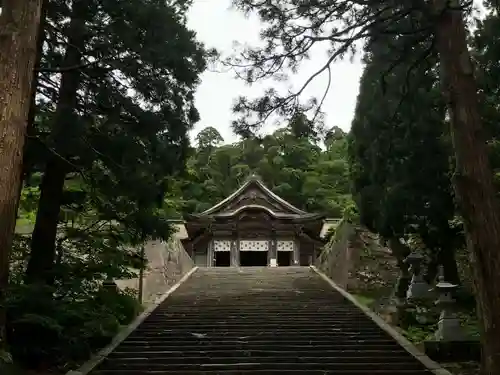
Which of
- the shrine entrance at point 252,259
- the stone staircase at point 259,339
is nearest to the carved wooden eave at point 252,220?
the shrine entrance at point 252,259

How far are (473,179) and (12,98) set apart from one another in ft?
14.2

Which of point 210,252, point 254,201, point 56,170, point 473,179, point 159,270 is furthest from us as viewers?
point 254,201

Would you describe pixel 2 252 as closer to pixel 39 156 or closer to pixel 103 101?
pixel 39 156

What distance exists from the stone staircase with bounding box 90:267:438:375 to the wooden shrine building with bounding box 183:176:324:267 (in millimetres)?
11502

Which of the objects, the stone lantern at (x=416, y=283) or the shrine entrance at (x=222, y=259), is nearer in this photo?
the stone lantern at (x=416, y=283)

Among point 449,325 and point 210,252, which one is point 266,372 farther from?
point 210,252

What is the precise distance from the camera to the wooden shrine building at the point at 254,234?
24656mm

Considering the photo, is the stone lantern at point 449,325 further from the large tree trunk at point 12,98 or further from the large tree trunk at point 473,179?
the large tree trunk at point 12,98

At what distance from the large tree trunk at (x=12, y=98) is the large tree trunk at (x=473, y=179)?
408 cm

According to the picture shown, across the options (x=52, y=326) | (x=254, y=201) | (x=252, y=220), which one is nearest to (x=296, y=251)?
(x=252, y=220)

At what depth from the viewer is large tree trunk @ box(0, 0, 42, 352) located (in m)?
4.76

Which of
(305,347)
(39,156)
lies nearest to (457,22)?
(305,347)

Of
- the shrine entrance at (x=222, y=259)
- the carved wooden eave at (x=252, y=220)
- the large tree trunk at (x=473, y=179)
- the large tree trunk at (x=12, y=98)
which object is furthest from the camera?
the shrine entrance at (x=222, y=259)

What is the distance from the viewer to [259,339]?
8734 mm
